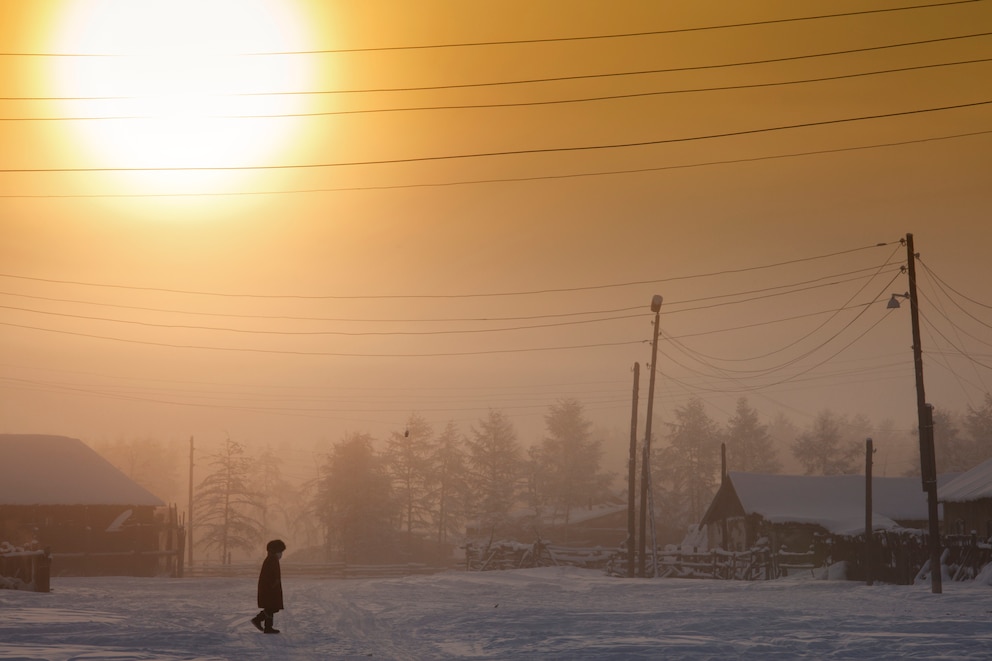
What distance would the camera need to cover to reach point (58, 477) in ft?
187

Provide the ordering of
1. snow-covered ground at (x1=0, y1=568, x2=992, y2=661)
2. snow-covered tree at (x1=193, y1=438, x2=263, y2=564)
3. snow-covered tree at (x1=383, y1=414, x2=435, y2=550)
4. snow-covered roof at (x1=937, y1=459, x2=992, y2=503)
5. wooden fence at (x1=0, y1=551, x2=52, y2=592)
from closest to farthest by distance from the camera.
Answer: snow-covered ground at (x1=0, y1=568, x2=992, y2=661)
wooden fence at (x1=0, y1=551, x2=52, y2=592)
snow-covered roof at (x1=937, y1=459, x2=992, y2=503)
snow-covered tree at (x1=193, y1=438, x2=263, y2=564)
snow-covered tree at (x1=383, y1=414, x2=435, y2=550)

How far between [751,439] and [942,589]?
79.2m

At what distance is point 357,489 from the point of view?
84.4 metres

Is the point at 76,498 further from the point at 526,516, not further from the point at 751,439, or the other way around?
the point at 751,439

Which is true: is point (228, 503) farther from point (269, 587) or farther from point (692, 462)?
point (269, 587)

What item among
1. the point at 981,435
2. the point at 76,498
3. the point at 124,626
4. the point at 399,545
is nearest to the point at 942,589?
the point at 124,626

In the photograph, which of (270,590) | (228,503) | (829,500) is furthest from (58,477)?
(829,500)

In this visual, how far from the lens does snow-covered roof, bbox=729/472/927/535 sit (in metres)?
60.3

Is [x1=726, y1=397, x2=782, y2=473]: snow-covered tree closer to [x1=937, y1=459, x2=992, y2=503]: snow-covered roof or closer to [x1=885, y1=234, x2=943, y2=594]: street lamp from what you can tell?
[x1=937, y1=459, x2=992, y2=503]: snow-covered roof

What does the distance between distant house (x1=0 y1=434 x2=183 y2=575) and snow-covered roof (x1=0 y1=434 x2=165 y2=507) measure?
0.05 m

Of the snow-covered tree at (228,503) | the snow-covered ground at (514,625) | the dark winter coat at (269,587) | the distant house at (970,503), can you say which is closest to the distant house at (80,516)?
the snow-covered ground at (514,625)

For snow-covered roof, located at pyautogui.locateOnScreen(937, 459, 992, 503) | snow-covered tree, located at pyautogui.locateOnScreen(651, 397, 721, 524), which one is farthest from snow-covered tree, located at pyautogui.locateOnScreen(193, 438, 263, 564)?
snow-covered roof, located at pyautogui.locateOnScreen(937, 459, 992, 503)

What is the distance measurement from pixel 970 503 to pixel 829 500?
15008 mm

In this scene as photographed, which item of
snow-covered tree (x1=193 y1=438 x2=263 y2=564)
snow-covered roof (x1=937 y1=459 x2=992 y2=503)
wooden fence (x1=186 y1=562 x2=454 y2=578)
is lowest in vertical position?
wooden fence (x1=186 y1=562 x2=454 y2=578)
